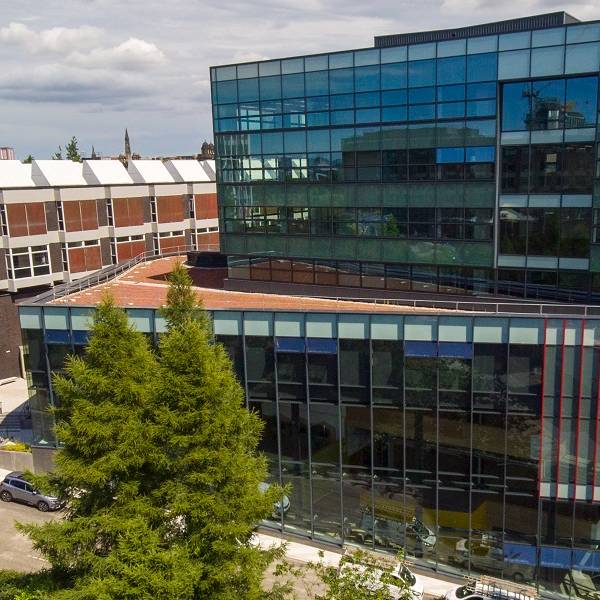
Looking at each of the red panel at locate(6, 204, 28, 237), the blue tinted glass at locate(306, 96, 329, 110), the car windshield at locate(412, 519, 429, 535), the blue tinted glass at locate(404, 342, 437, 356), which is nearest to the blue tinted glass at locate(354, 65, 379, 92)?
the blue tinted glass at locate(306, 96, 329, 110)

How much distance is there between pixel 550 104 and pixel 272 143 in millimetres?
14432

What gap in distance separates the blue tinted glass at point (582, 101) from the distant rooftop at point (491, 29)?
2.82 meters

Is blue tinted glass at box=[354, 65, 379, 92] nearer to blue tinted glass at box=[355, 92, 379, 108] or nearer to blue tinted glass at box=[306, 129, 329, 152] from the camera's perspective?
blue tinted glass at box=[355, 92, 379, 108]

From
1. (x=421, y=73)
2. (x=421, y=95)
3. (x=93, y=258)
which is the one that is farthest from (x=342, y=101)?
(x=93, y=258)

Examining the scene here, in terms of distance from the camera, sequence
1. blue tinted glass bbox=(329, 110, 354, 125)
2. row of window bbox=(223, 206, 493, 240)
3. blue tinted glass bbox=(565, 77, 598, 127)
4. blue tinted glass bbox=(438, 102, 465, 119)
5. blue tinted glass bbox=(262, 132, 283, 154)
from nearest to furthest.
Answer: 1. blue tinted glass bbox=(565, 77, 598, 127)
2. blue tinted glass bbox=(438, 102, 465, 119)
3. row of window bbox=(223, 206, 493, 240)
4. blue tinted glass bbox=(329, 110, 354, 125)
5. blue tinted glass bbox=(262, 132, 283, 154)

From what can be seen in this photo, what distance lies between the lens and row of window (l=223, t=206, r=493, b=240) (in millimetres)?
31984

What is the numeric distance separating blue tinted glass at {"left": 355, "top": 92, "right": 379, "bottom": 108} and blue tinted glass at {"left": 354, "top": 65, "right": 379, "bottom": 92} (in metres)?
0.25

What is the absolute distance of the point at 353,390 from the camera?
89.0 feet

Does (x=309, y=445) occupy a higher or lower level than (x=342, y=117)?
lower

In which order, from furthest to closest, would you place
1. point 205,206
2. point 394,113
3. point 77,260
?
1. point 205,206
2. point 77,260
3. point 394,113

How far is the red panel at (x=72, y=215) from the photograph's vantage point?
1864 inches

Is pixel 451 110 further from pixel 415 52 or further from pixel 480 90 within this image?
pixel 415 52

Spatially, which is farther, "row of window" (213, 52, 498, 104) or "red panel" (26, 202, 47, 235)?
"red panel" (26, 202, 47, 235)

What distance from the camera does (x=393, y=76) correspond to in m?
31.9
